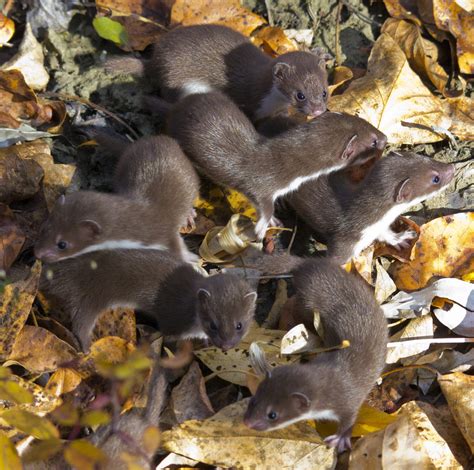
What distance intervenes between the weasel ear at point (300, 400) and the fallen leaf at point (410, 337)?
80cm

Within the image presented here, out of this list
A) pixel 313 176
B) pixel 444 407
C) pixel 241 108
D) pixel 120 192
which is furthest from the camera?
pixel 241 108

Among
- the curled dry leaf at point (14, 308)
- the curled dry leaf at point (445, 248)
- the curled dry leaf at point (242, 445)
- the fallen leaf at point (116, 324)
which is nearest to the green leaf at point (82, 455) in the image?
the curled dry leaf at point (242, 445)

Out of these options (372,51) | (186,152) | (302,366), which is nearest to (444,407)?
(302,366)

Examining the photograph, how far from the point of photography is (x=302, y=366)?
3.68m

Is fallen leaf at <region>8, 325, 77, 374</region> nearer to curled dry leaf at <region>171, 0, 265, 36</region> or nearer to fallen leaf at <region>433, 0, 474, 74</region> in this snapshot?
curled dry leaf at <region>171, 0, 265, 36</region>

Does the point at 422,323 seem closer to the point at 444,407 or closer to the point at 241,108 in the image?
the point at 444,407

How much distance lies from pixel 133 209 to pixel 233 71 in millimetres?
1364

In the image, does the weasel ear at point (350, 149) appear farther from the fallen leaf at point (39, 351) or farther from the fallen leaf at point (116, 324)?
the fallen leaf at point (39, 351)

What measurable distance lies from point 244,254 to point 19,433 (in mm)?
1634

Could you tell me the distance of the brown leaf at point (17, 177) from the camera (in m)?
4.21

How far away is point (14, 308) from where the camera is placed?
3715 mm

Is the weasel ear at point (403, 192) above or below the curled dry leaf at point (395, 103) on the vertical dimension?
below

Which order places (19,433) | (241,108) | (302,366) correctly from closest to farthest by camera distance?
(19,433)
(302,366)
(241,108)

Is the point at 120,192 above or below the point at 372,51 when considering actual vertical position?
below
